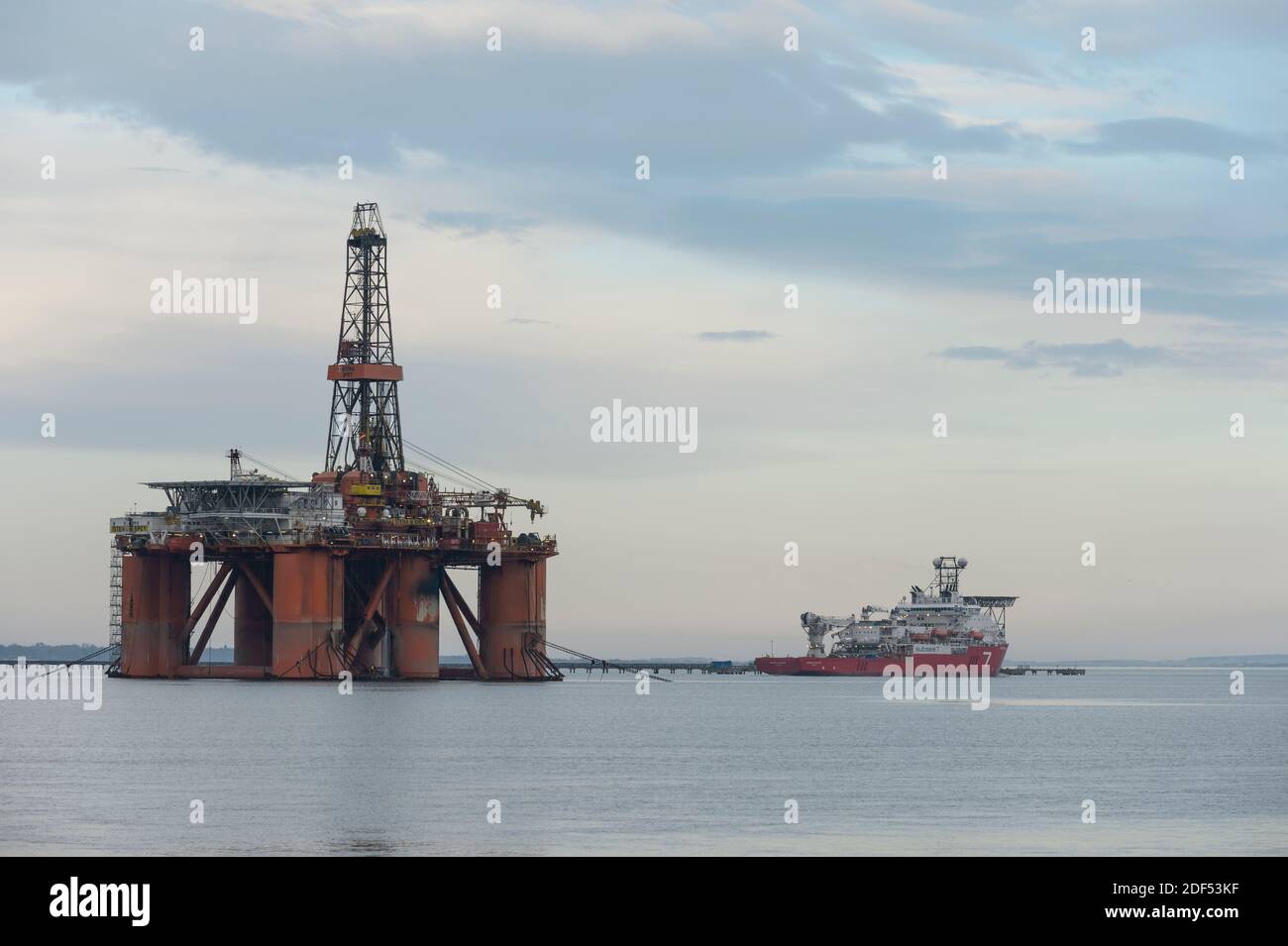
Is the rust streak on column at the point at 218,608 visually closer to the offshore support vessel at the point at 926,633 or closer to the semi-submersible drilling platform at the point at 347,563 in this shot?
the semi-submersible drilling platform at the point at 347,563

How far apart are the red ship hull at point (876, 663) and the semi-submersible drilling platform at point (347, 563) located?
63.0 meters

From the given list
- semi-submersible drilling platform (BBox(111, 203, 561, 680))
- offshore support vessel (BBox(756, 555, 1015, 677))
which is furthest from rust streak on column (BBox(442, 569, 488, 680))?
offshore support vessel (BBox(756, 555, 1015, 677))

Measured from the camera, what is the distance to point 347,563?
371 ft

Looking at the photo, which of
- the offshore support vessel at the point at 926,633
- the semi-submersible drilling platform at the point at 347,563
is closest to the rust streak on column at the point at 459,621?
the semi-submersible drilling platform at the point at 347,563

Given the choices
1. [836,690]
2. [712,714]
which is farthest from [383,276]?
[836,690]

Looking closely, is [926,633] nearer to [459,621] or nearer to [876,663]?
[876,663]

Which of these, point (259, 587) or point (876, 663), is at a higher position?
point (259, 587)

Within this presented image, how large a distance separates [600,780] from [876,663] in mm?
126980

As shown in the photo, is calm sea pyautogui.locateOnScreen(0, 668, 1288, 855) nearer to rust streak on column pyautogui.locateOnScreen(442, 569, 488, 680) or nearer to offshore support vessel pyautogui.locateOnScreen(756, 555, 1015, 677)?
rust streak on column pyautogui.locateOnScreen(442, 569, 488, 680)

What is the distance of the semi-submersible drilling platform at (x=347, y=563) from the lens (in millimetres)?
105938

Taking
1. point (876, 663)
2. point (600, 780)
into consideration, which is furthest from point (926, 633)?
point (600, 780)

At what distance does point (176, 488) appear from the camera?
10931 centimetres

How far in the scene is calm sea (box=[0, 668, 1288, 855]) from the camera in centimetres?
4225
